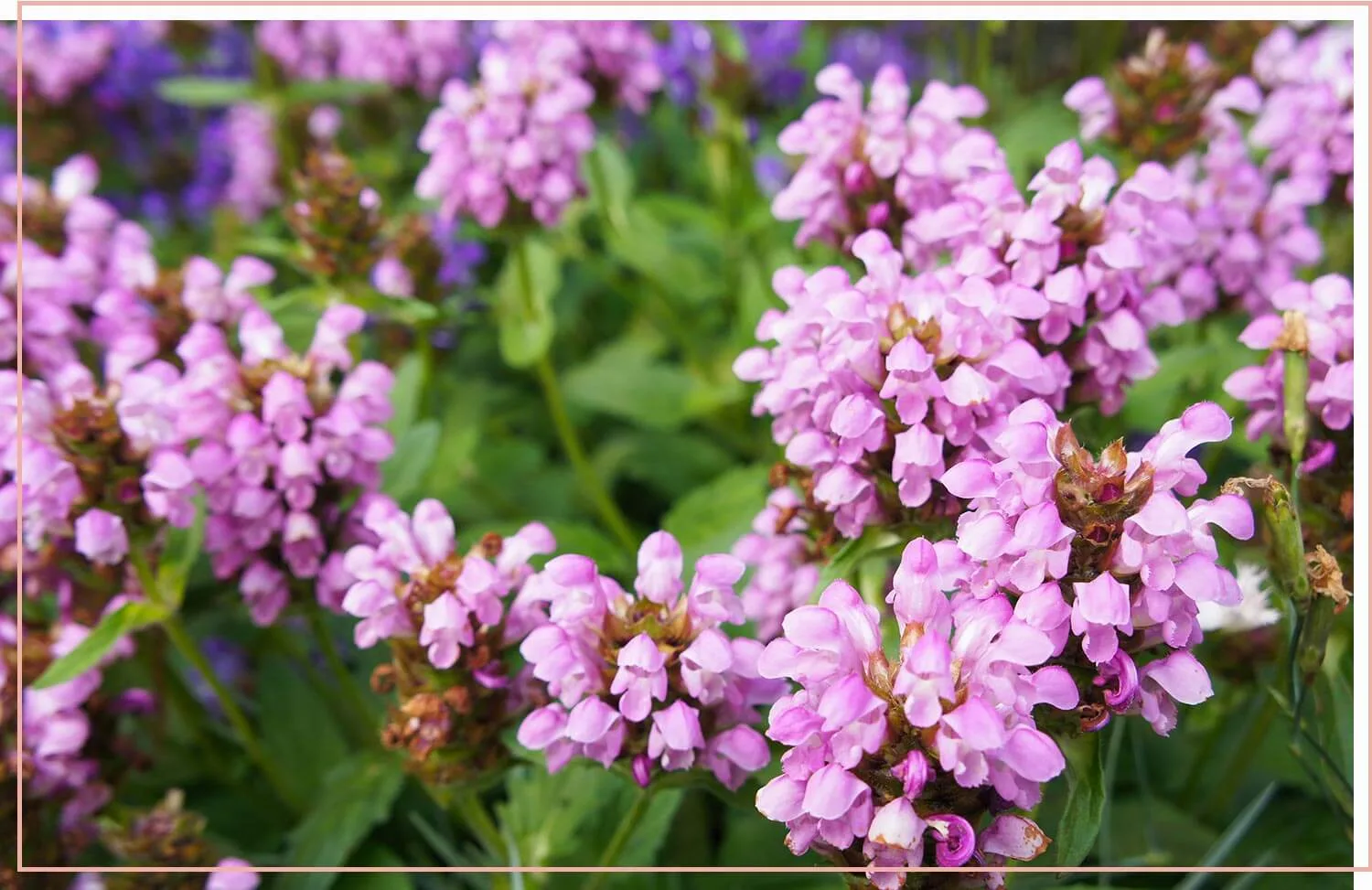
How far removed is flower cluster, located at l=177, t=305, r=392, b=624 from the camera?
1119 mm

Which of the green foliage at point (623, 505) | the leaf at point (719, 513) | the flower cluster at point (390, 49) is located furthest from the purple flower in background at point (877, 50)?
the leaf at point (719, 513)

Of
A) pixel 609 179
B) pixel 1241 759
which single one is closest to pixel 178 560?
pixel 609 179

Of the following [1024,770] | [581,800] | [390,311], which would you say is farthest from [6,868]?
[1024,770]

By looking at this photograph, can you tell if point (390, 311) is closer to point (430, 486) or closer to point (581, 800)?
point (430, 486)

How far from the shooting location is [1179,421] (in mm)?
786

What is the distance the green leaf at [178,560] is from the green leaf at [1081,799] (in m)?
0.86

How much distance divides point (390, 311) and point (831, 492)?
81 centimetres

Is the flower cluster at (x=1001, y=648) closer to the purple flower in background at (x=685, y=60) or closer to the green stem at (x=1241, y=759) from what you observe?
the green stem at (x=1241, y=759)

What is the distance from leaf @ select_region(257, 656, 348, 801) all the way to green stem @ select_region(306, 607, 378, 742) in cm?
8

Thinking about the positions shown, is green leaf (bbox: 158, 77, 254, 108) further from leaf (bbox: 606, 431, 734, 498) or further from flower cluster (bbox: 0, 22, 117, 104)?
leaf (bbox: 606, 431, 734, 498)

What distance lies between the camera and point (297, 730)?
147 centimetres

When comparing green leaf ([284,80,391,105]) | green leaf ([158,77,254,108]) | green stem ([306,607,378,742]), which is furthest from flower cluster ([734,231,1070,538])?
green leaf ([158,77,254,108])

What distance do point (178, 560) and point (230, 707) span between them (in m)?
0.21

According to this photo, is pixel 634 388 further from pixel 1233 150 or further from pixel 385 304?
pixel 1233 150
